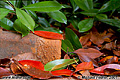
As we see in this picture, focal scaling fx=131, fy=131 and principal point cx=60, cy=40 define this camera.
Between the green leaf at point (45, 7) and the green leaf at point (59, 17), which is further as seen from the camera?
the green leaf at point (59, 17)

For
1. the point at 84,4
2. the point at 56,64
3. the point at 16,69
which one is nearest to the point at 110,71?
the point at 56,64

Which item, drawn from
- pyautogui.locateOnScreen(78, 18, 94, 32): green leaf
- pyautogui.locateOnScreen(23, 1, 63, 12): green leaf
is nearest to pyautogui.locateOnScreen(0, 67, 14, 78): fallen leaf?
pyautogui.locateOnScreen(23, 1, 63, 12): green leaf

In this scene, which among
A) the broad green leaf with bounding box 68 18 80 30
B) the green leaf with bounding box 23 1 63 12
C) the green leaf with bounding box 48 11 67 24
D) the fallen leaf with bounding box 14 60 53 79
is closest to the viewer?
the fallen leaf with bounding box 14 60 53 79

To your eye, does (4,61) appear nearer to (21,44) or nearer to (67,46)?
(21,44)

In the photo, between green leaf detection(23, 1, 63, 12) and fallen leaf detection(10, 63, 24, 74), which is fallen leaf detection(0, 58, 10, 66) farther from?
green leaf detection(23, 1, 63, 12)

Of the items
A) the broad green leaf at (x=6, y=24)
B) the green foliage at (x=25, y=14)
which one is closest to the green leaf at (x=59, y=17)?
the green foliage at (x=25, y=14)

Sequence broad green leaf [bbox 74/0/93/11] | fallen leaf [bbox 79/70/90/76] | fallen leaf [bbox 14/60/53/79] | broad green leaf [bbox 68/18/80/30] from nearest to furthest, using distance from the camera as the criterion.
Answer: fallen leaf [bbox 14/60/53/79] → fallen leaf [bbox 79/70/90/76] → broad green leaf [bbox 74/0/93/11] → broad green leaf [bbox 68/18/80/30]

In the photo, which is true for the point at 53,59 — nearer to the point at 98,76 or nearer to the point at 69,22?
the point at 98,76

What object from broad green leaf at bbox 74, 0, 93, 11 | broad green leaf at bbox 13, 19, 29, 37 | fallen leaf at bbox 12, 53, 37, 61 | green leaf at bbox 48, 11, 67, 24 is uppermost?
broad green leaf at bbox 74, 0, 93, 11

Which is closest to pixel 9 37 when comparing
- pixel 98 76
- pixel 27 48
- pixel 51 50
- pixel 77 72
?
pixel 27 48

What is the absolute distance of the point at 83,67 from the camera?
0.82 metres

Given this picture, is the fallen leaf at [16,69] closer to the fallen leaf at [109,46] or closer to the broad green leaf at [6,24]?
the broad green leaf at [6,24]

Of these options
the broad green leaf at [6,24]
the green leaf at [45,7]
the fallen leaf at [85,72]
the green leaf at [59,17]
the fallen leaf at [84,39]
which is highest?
the green leaf at [45,7]

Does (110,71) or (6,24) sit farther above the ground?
(6,24)
